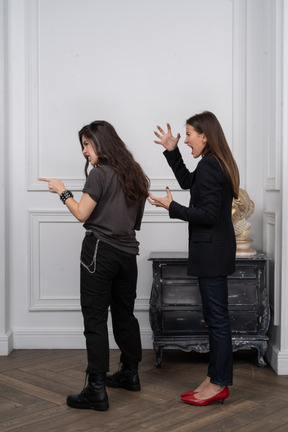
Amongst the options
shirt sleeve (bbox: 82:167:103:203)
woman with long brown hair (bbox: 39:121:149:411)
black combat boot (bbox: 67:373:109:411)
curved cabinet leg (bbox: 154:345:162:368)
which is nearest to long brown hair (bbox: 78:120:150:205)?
woman with long brown hair (bbox: 39:121:149:411)

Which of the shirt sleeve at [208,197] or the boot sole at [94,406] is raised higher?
the shirt sleeve at [208,197]

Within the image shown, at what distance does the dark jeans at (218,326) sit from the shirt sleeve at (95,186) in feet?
2.42

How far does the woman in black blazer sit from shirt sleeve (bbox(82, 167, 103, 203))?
31cm

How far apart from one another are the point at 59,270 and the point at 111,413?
68.4 inches

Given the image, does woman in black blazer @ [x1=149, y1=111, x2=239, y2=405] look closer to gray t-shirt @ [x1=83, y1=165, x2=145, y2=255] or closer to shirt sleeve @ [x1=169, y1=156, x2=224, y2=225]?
shirt sleeve @ [x1=169, y1=156, x2=224, y2=225]

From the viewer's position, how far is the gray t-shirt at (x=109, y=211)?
3.10 m

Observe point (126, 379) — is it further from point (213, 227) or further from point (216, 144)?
point (216, 144)

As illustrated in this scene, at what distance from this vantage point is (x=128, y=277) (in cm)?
330

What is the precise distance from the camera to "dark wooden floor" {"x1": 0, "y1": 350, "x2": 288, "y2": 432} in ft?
9.70

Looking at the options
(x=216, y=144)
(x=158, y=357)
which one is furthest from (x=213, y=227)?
(x=158, y=357)

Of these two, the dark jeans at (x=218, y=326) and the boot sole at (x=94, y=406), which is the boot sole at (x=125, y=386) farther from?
the dark jeans at (x=218, y=326)

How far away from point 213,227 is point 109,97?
6.27ft

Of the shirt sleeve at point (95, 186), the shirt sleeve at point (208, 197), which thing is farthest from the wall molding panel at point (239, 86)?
the shirt sleeve at point (95, 186)

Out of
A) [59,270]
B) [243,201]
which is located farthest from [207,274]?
[59,270]
